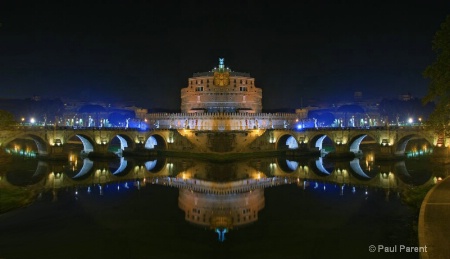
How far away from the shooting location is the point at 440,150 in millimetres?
46531

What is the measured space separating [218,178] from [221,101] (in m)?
44.7

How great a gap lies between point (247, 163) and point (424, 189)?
88.8ft

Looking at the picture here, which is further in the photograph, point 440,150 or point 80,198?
point 440,150

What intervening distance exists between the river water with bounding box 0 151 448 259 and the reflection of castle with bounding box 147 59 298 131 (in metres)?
32.9

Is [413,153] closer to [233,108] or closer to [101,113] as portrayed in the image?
[233,108]

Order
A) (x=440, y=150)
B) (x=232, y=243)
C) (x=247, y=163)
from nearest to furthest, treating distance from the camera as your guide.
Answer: (x=232, y=243), (x=440, y=150), (x=247, y=163)

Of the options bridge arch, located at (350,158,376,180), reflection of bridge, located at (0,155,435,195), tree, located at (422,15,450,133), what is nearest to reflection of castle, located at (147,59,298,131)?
reflection of bridge, located at (0,155,435,195)

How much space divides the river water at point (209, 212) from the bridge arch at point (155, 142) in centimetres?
2094

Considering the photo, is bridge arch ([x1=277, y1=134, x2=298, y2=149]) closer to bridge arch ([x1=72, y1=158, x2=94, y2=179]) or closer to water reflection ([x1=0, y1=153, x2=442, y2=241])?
water reflection ([x1=0, y1=153, x2=442, y2=241])

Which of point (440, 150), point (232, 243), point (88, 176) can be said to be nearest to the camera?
point (232, 243)

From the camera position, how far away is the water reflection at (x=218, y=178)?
29.3 metres

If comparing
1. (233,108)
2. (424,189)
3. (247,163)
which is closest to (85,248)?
(424,189)

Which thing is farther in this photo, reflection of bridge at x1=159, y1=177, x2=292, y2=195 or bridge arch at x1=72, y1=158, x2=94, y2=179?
bridge arch at x1=72, y1=158, x2=94, y2=179

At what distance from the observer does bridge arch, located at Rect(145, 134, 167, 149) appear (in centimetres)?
6950
